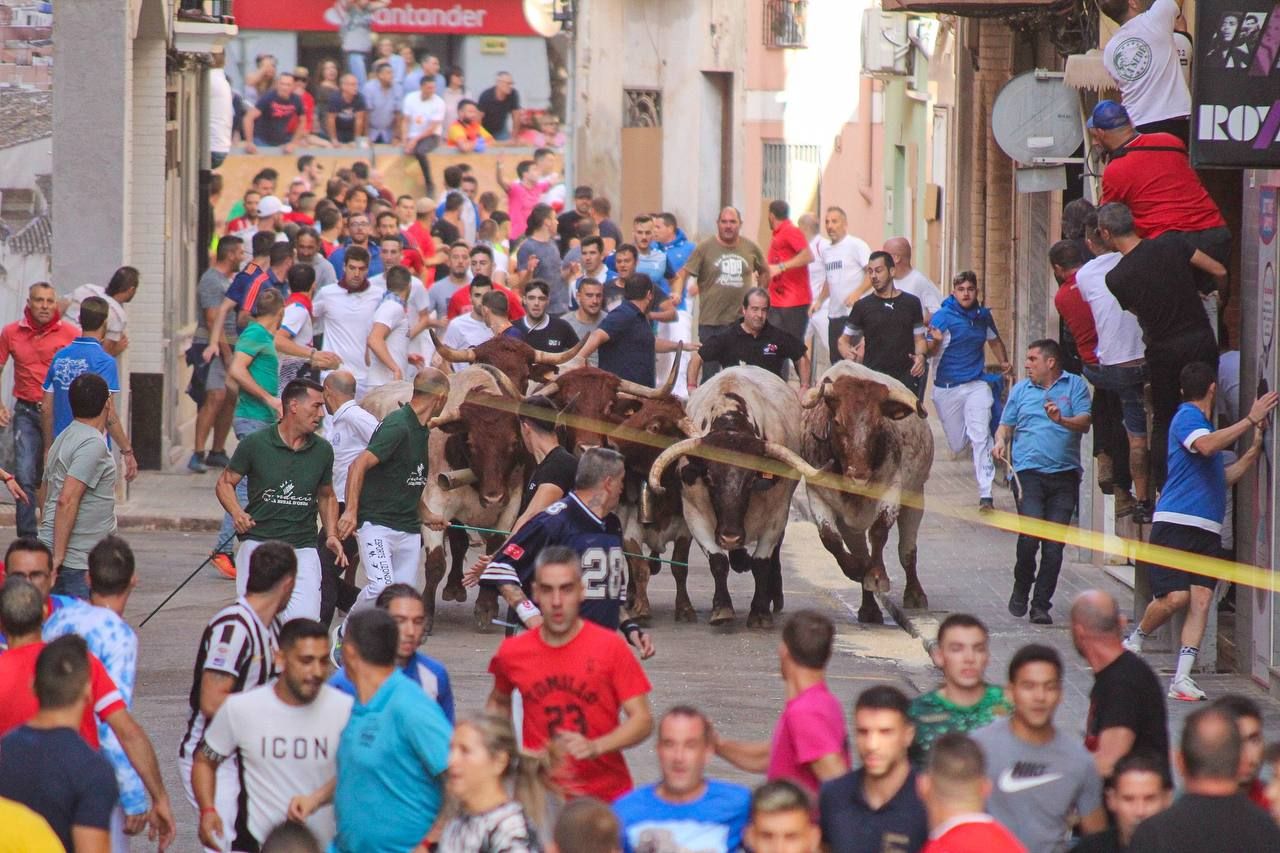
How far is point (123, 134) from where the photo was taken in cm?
1889

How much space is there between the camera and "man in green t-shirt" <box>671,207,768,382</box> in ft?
71.1

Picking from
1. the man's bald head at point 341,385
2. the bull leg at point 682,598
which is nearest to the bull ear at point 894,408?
the bull leg at point 682,598

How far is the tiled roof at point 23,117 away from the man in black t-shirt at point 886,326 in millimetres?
6954

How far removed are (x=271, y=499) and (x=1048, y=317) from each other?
8.59 metres

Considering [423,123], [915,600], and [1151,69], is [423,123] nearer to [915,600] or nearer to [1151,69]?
[915,600]

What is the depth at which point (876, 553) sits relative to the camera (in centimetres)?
1506

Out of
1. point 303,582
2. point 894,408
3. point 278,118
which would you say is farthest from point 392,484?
point 278,118

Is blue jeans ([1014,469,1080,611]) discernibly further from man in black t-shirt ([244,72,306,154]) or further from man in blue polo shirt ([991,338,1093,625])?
man in black t-shirt ([244,72,306,154])

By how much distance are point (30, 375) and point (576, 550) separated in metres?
7.93

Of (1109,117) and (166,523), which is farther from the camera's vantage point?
(166,523)

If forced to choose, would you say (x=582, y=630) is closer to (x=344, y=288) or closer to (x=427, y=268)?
(x=344, y=288)

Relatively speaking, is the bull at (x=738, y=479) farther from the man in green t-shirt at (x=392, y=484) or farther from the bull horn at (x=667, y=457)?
the man in green t-shirt at (x=392, y=484)

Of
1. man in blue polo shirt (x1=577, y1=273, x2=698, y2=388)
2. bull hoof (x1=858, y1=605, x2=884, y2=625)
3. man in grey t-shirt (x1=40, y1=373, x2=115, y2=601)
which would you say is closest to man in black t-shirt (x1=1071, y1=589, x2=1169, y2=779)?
man in grey t-shirt (x1=40, y1=373, x2=115, y2=601)

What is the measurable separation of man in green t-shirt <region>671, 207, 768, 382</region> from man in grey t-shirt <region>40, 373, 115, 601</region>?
10.3m
